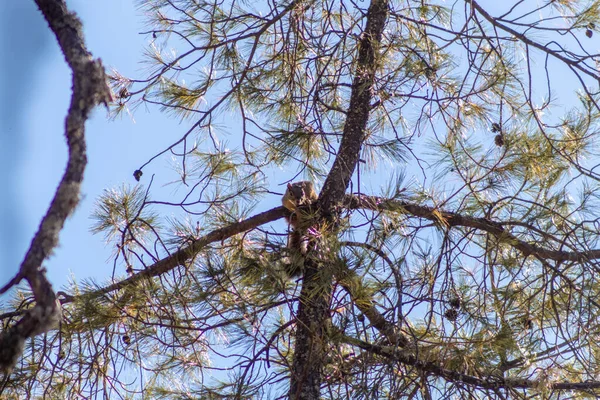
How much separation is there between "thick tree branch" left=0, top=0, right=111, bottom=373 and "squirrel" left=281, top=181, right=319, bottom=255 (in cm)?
145

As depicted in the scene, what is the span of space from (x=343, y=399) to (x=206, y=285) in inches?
22.7

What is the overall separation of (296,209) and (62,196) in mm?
1719

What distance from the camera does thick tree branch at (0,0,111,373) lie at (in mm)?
824

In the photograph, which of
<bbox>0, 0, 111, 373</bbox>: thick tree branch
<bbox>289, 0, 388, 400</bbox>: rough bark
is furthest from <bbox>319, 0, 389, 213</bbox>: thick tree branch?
<bbox>0, 0, 111, 373</bbox>: thick tree branch

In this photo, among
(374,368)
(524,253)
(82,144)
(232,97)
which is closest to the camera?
(82,144)

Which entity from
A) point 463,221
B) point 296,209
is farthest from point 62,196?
point 463,221

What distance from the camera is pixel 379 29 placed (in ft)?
9.62

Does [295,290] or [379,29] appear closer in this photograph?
[295,290]

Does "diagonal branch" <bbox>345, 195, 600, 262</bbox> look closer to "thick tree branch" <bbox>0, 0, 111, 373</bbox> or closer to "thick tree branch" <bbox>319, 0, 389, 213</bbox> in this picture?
"thick tree branch" <bbox>319, 0, 389, 213</bbox>

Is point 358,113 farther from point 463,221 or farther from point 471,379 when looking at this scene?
point 471,379

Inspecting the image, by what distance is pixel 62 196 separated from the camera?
858 mm

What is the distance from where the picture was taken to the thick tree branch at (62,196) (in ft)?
2.70

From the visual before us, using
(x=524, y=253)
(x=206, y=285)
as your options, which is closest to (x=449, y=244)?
(x=524, y=253)

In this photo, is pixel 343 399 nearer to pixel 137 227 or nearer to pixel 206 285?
pixel 206 285
